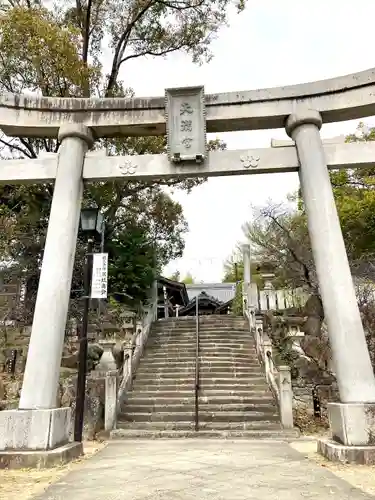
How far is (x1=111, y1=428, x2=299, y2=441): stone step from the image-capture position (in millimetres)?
7742

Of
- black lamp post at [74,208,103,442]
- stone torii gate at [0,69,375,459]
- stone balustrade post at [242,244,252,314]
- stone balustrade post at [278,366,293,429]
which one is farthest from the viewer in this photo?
stone balustrade post at [242,244,252,314]

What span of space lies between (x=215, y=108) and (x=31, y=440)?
19.0ft

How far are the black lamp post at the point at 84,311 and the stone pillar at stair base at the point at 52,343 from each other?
204 mm

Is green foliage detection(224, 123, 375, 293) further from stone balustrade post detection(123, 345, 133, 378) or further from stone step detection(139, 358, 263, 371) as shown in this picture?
stone balustrade post detection(123, 345, 133, 378)

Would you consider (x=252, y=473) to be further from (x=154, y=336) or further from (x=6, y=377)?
(x=154, y=336)

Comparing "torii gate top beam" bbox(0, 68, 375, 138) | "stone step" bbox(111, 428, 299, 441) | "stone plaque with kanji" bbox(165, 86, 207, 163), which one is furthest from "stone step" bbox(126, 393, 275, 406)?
"torii gate top beam" bbox(0, 68, 375, 138)

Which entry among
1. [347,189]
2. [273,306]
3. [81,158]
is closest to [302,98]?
[81,158]

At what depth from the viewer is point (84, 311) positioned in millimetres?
6160

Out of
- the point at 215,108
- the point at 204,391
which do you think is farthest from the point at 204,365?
the point at 215,108

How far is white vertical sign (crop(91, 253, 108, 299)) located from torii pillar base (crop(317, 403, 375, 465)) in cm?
360

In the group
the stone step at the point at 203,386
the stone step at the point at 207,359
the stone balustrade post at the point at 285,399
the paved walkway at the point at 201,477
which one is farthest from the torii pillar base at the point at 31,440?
the stone step at the point at 207,359

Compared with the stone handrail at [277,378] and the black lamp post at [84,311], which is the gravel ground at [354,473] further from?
the black lamp post at [84,311]

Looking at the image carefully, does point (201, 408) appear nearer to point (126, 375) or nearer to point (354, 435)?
point (126, 375)

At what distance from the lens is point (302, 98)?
684 centimetres
